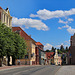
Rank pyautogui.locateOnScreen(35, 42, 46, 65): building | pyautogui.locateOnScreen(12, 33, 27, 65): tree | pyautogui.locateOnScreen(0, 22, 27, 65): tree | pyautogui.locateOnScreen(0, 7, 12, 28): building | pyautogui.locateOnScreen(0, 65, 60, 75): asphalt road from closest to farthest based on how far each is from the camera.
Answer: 1. pyautogui.locateOnScreen(0, 65, 60, 75): asphalt road
2. pyautogui.locateOnScreen(0, 22, 27, 65): tree
3. pyautogui.locateOnScreen(12, 33, 27, 65): tree
4. pyautogui.locateOnScreen(0, 7, 12, 28): building
5. pyautogui.locateOnScreen(35, 42, 46, 65): building

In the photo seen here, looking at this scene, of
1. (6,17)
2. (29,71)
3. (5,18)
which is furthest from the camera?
(6,17)

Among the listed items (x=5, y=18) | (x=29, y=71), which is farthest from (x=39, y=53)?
(x=29, y=71)

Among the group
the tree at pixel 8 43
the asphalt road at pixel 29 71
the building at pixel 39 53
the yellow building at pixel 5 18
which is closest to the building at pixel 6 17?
the yellow building at pixel 5 18

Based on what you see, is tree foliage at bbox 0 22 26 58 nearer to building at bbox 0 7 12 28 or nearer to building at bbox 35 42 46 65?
building at bbox 0 7 12 28

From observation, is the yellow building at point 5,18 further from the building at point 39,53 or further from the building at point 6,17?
the building at point 39,53

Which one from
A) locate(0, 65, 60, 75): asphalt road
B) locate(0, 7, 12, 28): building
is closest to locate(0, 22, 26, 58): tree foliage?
locate(0, 7, 12, 28): building

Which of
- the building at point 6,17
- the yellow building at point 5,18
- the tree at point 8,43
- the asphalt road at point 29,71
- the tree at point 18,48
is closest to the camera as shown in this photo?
the asphalt road at point 29,71

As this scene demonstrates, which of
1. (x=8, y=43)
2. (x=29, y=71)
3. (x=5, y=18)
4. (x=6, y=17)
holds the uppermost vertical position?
(x=6, y=17)

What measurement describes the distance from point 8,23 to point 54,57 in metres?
130

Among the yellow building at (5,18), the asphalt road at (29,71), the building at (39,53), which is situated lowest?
the asphalt road at (29,71)

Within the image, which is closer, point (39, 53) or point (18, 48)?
point (18, 48)

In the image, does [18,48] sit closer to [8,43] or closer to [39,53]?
[8,43]

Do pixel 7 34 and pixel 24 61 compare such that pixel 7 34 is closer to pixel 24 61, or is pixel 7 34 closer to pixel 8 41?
pixel 8 41

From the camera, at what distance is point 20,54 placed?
62688 mm
